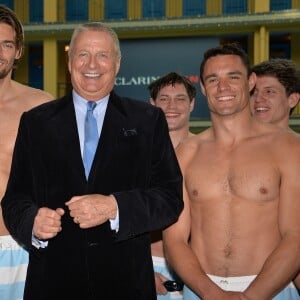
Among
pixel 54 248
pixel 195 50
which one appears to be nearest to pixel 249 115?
pixel 54 248

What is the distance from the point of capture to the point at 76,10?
1802 cm

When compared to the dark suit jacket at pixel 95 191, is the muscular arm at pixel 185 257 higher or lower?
lower

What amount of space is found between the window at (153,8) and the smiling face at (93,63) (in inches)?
606

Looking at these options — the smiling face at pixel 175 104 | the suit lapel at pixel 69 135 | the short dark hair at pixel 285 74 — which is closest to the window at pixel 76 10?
the smiling face at pixel 175 104

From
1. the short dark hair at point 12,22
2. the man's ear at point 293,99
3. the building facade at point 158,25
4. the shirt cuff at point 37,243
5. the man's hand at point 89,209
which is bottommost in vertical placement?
the shirt cuff at point 37,243

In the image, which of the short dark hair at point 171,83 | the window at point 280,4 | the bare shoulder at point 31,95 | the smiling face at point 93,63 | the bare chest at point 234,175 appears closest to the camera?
the smiling face at point 93,63

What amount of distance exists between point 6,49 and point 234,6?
1460 cm

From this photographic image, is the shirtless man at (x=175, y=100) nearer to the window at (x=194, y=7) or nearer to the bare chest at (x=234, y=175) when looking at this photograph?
the bare chest at (x=234, y=175)

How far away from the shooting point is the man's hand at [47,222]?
8.27 feet

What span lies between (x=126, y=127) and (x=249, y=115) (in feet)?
3.85

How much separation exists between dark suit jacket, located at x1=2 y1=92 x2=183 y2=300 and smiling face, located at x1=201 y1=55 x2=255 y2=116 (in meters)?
0.77

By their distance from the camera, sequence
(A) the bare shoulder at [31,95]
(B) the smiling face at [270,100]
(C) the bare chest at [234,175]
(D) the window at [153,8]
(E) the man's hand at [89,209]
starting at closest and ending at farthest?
1. (E) the man's hand at [89,209]
2. (C) the bare chest at [234,175]
3. (A) the bare shoulder at [31,95]
4. (B) the smiling face at [270,100]
5. (D) the window at [153,8]

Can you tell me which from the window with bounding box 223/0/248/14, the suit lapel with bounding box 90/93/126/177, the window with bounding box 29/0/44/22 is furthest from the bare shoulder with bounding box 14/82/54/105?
the window with bounding box 29/0/44/22

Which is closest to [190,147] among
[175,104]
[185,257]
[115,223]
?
[185,257]
